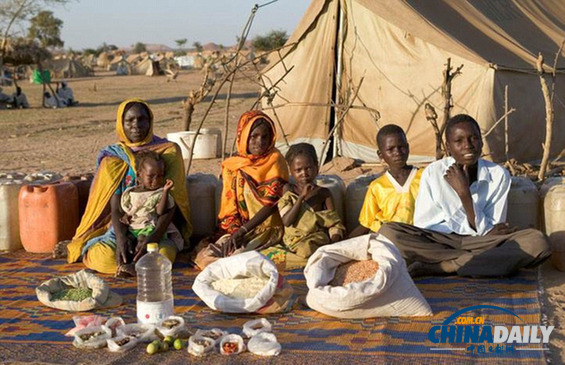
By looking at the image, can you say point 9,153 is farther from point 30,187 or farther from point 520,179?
point 520,179

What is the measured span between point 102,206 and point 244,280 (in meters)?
1.61

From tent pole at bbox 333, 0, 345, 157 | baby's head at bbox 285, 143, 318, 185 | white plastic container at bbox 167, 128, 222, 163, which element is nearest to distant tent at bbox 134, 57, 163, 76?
white plastic container at bbox 167, 128, 222, 163

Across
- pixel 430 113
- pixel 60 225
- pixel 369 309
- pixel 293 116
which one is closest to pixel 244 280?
pixel 369 309

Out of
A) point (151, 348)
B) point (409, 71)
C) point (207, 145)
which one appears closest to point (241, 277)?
point (151, 348)

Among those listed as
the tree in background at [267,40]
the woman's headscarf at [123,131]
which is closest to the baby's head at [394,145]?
the woman's headscarf at [123,131]

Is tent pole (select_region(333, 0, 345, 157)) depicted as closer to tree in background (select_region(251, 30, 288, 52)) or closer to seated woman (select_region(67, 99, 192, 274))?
seated woman (select_region(67, 99, 192, 274))

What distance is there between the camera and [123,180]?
16.1ft

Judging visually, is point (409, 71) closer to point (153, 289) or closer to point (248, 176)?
point (248, 176)

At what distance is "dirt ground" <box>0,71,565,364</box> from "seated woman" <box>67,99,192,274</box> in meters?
2.34

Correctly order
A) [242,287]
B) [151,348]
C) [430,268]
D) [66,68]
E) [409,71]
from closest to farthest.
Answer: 1. [151,348]
2. [242,287]
3. [430,268]
4. [409,71]
5. [66,68]

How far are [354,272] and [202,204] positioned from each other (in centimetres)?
196

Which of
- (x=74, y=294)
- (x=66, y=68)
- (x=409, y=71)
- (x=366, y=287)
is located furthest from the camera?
(x=66, y=68)

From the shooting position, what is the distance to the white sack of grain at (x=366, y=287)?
3447 mm

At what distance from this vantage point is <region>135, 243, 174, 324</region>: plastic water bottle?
344 cm
